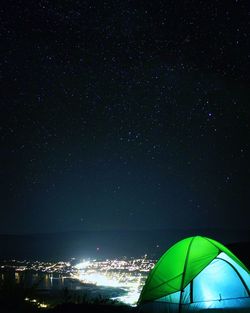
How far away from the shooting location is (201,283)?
10.3 m

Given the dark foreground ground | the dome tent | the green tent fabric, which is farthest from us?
the green tent fabric

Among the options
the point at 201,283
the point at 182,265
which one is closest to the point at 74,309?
the point at 182,265

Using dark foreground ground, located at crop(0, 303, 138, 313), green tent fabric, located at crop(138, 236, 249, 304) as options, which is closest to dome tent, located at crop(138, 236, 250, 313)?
green tent fabric, located at crop(138, 236, 249, 304)

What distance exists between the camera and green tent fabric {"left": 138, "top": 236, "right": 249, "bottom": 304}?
10.1 m

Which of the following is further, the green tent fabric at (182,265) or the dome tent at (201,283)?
the green tent fabric at (182,265)

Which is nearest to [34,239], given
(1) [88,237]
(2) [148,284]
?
(1) [88,237]

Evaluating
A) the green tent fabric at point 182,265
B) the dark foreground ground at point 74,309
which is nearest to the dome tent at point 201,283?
the green tent fabric at point 182,265

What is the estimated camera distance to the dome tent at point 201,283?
32.4 ft

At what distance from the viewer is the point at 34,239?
158 meters

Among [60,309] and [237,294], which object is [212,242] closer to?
[237,294]

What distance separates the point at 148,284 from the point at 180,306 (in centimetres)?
136

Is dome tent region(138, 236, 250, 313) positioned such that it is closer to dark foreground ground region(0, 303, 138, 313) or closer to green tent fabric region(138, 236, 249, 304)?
green tent fabric region(138, 236, 249, 304)

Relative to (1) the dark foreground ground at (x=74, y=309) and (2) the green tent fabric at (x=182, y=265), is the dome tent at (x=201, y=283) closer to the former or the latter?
(2) the green tent fabric at (x=182, y=265)

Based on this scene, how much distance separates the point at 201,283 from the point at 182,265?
0.69 meters
